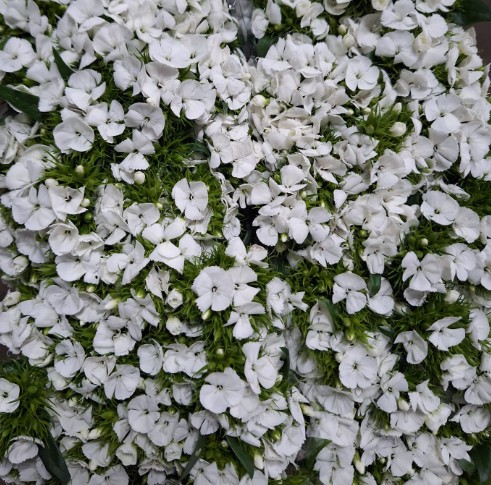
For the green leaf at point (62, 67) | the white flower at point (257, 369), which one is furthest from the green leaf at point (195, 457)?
the green leaf at point (62, 67)

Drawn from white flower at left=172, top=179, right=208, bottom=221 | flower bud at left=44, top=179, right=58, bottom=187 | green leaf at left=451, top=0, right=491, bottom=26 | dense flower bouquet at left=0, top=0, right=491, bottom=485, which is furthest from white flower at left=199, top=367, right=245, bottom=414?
green leaf at left=451, top=0, right=491, bottom=26

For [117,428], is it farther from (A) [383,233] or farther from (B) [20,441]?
(A) [383,233]

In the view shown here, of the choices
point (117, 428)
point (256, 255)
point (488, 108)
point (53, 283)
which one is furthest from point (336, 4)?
point (117, 428)

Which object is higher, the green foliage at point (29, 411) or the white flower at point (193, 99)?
the white flower at point (193, 99)

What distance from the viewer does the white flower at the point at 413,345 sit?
91 centimetres

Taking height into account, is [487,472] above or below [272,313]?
below

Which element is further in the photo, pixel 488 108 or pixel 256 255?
pixel 488 108

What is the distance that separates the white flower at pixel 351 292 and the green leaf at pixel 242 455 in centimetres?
25

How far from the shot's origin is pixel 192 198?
845 millimetres

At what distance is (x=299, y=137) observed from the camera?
2.91 feet

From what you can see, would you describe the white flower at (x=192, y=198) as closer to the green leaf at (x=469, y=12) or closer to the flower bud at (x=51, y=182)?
the flower bud at (x=51, y=182)

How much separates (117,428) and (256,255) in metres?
0.32

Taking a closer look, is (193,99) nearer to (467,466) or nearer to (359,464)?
(359,464)

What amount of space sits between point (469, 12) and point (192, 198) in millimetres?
567
